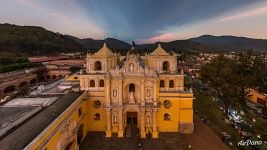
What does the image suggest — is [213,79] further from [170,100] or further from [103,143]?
[103,143]

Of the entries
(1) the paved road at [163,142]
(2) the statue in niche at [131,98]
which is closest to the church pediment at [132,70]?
(2) the statue in niche at [131,98]

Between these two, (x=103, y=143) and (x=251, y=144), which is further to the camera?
(x=251, y=144)

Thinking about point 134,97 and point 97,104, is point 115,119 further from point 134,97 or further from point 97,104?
point 134,97

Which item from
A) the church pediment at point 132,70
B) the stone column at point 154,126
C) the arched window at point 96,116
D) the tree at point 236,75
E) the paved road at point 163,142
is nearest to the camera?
the paved road at point 163,142

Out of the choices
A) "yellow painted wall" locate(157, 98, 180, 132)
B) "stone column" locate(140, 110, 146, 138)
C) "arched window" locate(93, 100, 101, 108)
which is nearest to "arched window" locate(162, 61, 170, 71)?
"yellow painted wall" locate(157, 98, 180, 132)

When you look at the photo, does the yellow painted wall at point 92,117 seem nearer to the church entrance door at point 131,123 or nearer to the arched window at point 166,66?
the church entrance door at point 131,123

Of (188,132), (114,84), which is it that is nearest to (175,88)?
(188,132)

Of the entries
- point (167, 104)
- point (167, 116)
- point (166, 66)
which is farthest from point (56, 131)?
point (166, 66)

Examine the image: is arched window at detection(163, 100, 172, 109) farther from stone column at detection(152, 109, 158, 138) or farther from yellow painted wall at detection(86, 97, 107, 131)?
yellow painted wall at detection(86, 97, 107, 131)
